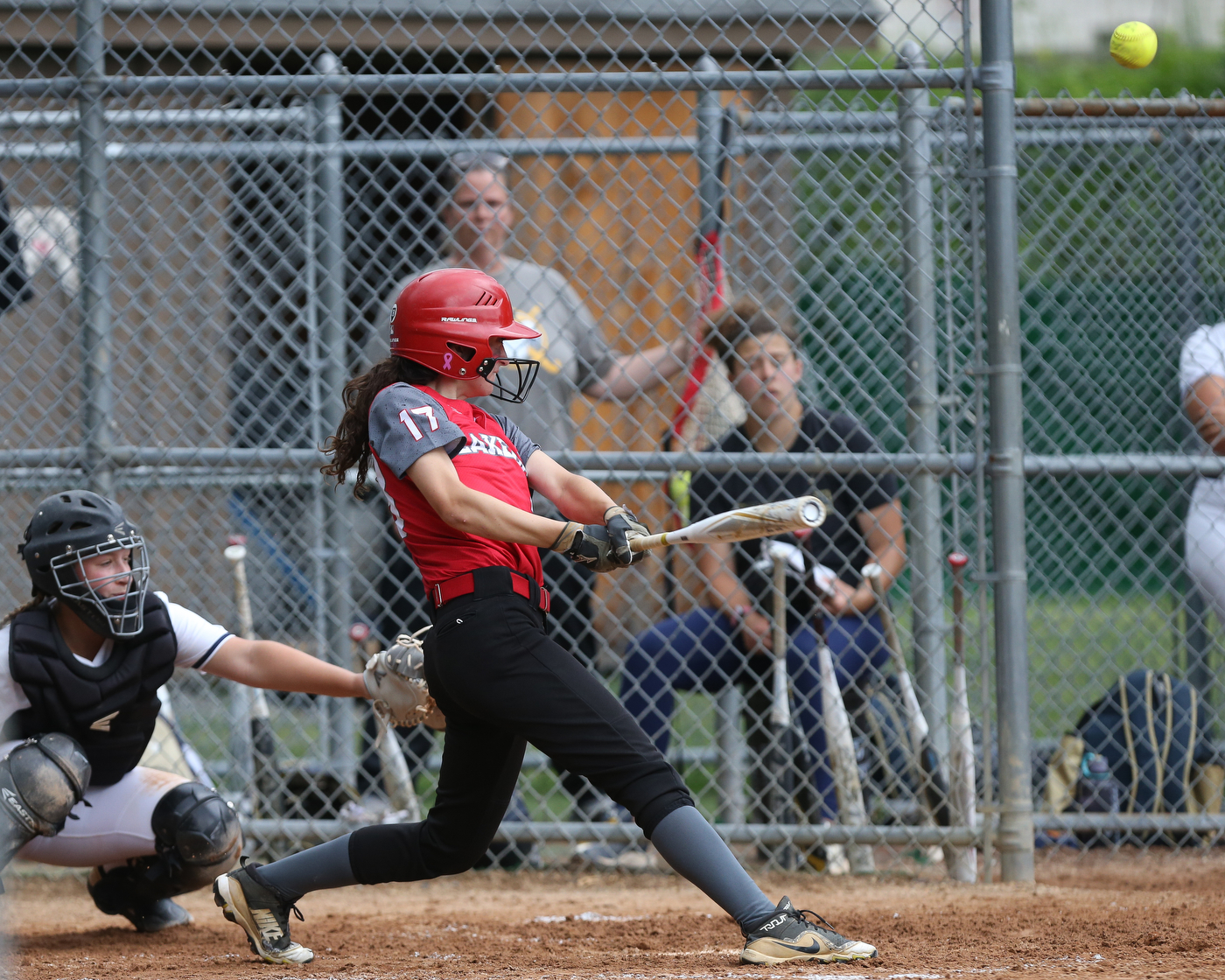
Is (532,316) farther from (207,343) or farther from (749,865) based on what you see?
(207,343)

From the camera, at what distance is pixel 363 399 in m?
3.06

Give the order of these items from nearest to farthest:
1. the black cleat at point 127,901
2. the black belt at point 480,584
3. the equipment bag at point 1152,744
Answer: the black belt at point 480,584 < the black cleat at point 127,901 < the equipment bag at point 1152,744

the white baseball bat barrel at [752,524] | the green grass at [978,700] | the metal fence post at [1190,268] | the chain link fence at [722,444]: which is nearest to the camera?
the white baseball bat barrel at [752,524]

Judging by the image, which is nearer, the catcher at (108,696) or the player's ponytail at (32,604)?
the catcher at (108,696)

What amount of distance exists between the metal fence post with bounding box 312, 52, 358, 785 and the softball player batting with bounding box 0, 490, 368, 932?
106cm

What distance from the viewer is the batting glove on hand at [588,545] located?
2699 mm

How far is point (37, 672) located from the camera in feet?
10.5

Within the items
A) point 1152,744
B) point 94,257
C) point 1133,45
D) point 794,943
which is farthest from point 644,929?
point 1133,45

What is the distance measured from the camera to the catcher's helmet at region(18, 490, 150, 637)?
3.16 meters

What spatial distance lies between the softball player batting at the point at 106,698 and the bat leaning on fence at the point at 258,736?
0.81m

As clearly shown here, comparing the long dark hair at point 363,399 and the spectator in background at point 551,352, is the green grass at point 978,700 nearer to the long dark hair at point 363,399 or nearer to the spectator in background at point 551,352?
the spectator in background at point 551,352

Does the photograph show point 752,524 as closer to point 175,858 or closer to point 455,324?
point 455,324

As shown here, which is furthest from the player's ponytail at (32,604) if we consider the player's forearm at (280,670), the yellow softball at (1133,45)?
the yellow softball at (1133,45)

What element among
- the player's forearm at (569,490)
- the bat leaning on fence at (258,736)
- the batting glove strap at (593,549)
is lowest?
the bat leaning on fence at (258,736)
